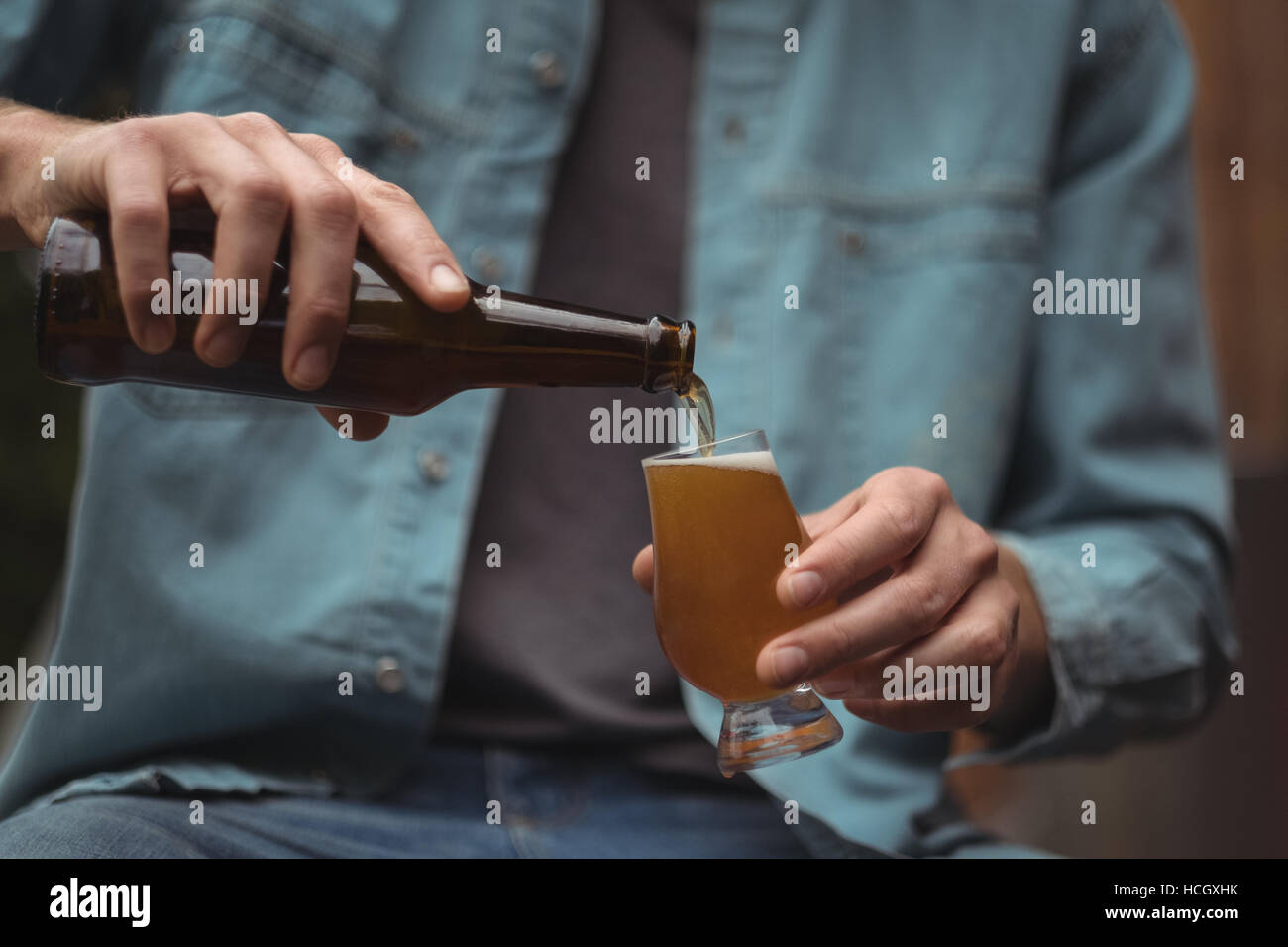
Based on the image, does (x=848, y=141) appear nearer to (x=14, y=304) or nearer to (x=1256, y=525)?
(x=1256, y=525)

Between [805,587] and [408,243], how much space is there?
1.39ft

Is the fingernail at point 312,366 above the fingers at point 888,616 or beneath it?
above

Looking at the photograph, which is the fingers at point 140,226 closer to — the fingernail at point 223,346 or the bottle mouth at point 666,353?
the fingernail at point 223,346

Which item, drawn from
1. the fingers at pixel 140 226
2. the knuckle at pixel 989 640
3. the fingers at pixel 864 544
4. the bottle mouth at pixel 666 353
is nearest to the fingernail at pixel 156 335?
the fingers at pixel 140 226

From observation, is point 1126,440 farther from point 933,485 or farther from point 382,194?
point 382,194

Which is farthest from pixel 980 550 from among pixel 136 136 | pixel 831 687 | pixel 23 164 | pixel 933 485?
pixel 23 164

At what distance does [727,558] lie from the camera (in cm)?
99

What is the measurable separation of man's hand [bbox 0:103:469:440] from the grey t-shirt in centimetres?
67

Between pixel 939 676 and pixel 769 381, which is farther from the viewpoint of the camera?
pixel 769 381

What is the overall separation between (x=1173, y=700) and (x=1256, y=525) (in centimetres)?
151

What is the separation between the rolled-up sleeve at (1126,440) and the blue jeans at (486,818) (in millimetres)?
317

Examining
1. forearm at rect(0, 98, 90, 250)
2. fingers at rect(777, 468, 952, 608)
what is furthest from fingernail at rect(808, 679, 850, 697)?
forearm at rect(0, 98, 90, 250)

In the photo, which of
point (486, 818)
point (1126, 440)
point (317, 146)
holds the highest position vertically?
point (317, 146)

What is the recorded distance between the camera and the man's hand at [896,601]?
913 mm
